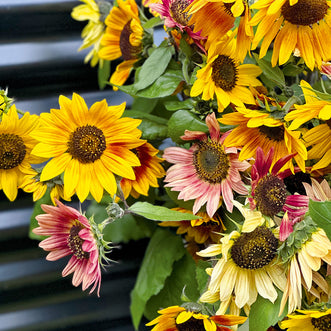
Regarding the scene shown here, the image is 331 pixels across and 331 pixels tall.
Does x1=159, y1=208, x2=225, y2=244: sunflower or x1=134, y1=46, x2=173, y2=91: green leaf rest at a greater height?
x1=134, y1=46, x2=173, y2=91: green leaf

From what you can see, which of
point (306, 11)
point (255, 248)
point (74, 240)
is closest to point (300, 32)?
point (306, 11)

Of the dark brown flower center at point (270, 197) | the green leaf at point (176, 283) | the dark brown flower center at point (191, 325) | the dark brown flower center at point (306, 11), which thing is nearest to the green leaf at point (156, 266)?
the green leaf at point (176, 283)

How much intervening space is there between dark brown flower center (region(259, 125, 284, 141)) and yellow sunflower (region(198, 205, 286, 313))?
0.12m

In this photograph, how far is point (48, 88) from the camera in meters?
0.94

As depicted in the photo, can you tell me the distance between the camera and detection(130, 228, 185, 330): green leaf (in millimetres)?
752

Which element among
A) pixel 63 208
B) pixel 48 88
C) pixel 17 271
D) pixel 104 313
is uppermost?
pixel 48 88

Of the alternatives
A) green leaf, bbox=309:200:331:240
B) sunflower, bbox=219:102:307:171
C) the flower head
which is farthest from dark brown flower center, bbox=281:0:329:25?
the flower head

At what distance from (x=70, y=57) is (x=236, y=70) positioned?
42 centimetres

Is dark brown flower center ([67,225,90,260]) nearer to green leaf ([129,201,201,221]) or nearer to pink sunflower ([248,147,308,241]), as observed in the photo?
green leaf ([129,201,201,221])

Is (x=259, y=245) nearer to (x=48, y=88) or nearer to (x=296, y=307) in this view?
(x=296, y=307)

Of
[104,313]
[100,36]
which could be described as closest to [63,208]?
[100,36]

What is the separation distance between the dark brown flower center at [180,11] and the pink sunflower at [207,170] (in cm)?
12

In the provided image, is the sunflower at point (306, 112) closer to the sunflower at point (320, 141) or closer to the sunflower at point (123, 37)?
the sunflower at point (320, 141)

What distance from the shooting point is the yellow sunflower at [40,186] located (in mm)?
617
